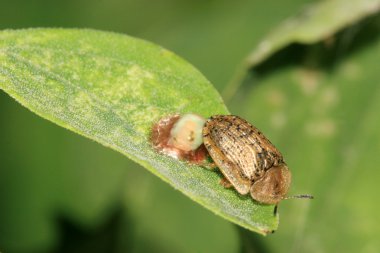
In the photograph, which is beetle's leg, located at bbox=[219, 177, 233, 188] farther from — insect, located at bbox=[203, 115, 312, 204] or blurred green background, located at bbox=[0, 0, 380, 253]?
blurred green background, located at bbox=[0, 0, 380, 253]

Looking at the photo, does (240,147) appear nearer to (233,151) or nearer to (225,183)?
(233,151)

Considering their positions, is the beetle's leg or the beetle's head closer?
the beetle's leg

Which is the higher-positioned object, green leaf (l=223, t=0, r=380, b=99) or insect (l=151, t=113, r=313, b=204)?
green leaf (l=223, t=0, r=380, b=99)

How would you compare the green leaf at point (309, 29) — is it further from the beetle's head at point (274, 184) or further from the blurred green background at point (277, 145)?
the beetle's head at point (274, 184)

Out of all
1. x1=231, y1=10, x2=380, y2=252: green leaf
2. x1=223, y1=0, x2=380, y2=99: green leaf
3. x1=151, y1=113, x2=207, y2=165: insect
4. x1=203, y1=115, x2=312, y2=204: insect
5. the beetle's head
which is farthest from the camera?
x1=231, y1=10, x2=380, y2=252: green leaf

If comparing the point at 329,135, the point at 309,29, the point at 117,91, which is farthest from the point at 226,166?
the point at 329,135

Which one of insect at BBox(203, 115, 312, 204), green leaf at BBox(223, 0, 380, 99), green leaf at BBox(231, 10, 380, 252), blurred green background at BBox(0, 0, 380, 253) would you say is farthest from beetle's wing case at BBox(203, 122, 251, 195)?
green leaf at BBox(231, 10, 380, 252)

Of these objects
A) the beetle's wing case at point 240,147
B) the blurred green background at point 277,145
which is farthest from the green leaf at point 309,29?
the beetle's wing case at point 240,147
